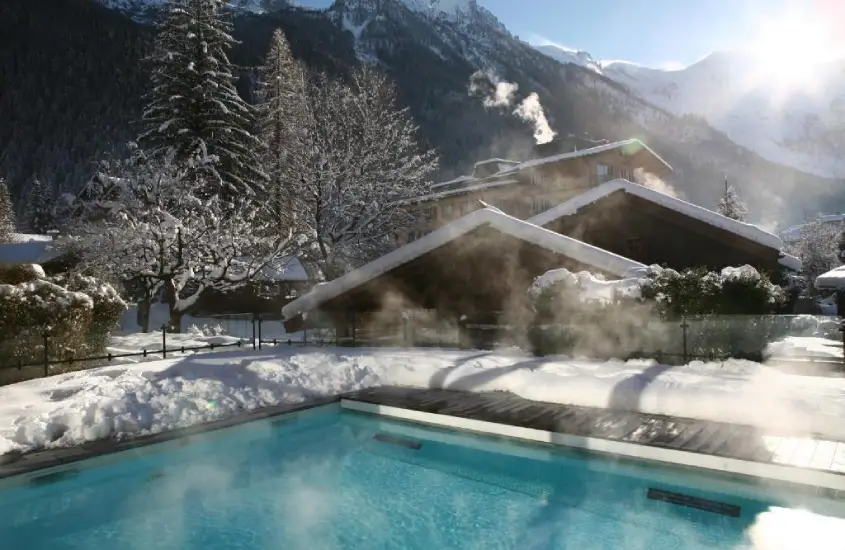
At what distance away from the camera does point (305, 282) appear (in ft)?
122

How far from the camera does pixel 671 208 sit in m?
20.1

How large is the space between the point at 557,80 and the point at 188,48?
409 ft

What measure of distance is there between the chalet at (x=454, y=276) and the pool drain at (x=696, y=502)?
8.67 metres

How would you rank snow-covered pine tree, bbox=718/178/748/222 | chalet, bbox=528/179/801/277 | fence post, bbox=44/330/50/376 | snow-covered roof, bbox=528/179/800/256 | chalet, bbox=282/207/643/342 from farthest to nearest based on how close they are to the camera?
snow-covered pine tree, bbox=718/178/748/222 → chalet, bbox=528/179/801/277 → snow-covered roof, bbox=528/179/800/256 → chalet, bbox=282/207/643/342 → fence post, bbox=44/330/50/376

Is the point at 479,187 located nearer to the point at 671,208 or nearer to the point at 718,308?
the point at 671,208

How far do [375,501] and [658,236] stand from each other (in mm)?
16948

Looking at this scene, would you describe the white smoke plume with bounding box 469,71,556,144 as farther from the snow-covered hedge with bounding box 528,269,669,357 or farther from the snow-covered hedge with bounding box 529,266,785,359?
the snow-covered hedge with bounding box 529,266,785,359

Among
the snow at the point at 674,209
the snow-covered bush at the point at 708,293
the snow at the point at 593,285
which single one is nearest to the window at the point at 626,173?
the snow at the point at 674,209

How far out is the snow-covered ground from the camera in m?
8.04

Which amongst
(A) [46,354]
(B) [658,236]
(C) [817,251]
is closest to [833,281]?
(B) [658,236]

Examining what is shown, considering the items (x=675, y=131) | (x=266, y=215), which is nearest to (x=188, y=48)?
(x=266, y=215)

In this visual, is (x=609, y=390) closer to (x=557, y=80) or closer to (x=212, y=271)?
(x=212, y=271)

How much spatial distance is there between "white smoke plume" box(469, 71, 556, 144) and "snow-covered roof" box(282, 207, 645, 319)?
Result: 88855 mm

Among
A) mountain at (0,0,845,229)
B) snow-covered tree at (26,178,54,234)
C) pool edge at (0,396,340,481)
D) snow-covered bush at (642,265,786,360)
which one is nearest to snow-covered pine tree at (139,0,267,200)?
mountain at (0,0,845,229)
